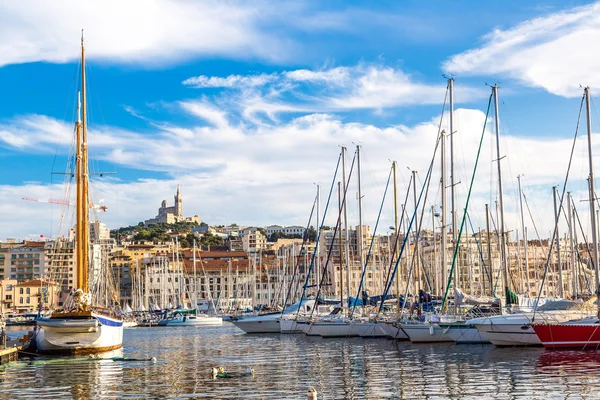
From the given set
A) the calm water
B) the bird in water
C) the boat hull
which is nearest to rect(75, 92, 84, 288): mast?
the calm water

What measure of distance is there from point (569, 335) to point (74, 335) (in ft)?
72.9

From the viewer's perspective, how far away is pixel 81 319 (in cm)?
3431

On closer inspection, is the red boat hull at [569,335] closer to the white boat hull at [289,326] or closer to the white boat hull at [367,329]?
the white boat hull at [367,329]

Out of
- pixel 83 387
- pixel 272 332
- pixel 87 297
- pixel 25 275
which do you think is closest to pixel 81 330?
pixel 87 297

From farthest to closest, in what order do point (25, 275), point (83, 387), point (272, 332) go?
point (25, 275)
point (272, 332)
point (83, 387)

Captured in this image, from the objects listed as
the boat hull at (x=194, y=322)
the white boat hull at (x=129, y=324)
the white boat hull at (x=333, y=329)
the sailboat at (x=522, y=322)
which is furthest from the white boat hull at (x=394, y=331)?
the white boat hull at (x=129, y=324)

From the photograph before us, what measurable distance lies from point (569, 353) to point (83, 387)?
2001 cm

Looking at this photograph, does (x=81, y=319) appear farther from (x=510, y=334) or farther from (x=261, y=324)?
(x=261, y=324)

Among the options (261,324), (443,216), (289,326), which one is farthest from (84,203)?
(261,324)

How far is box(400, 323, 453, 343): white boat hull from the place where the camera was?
4200 cm

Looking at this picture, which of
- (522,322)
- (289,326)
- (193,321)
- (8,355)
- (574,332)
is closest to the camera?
(8,355)

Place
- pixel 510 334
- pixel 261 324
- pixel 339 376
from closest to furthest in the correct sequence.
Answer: pixel 339 376
pixel 510 334
pixel 261 324

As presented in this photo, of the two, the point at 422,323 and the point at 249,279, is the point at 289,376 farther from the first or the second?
the point at 249,279

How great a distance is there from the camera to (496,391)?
22438 mm
